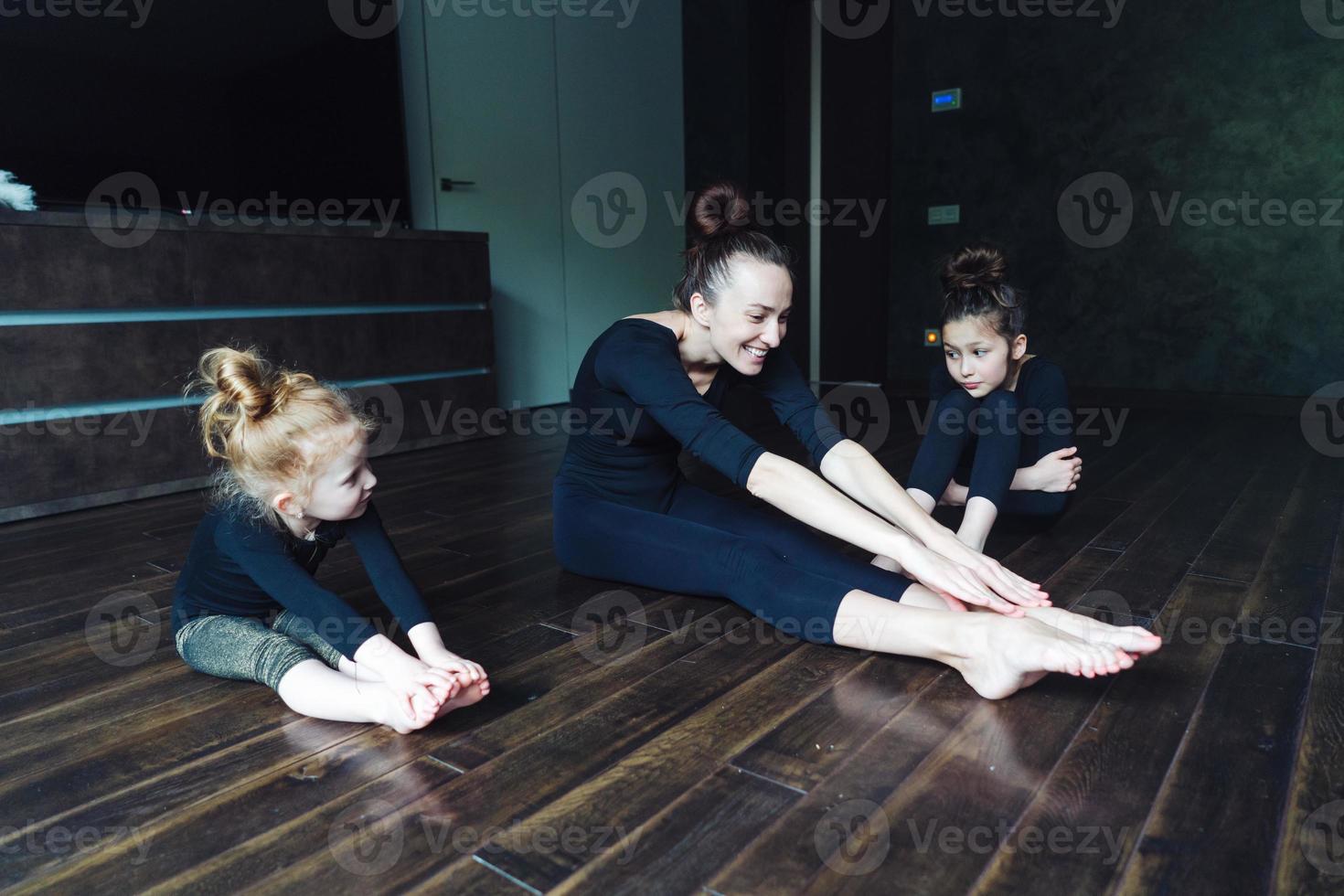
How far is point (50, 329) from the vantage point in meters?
2.44

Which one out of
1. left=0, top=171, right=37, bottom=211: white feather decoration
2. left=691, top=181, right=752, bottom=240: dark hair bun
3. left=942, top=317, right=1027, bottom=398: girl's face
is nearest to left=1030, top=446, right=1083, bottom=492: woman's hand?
left=942, top=317, right=1027, bottom=398: girl's face

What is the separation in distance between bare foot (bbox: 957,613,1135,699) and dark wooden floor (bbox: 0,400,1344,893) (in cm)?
4

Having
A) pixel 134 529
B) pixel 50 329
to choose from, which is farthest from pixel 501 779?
pixel 50 329

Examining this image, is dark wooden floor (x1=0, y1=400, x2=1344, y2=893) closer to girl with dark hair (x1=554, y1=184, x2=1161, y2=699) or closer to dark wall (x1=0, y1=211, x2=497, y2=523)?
girl with dark hair (x1=554, y1=184, x2=1161, y2=699)

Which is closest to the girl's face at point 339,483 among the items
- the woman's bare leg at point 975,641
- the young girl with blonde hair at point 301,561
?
the young girl with blonde hair at point 301,561

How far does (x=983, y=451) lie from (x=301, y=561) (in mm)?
1319

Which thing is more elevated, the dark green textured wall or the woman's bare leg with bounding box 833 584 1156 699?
the dark green textured wall

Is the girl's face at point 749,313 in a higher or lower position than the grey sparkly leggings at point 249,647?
higher

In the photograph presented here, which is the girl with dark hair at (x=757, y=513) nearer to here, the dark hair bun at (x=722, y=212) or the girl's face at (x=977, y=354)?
the dark hair bun at (x=722, y=212)

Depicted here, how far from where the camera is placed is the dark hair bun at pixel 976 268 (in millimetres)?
1880

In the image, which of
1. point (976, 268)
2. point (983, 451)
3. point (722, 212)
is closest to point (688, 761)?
point (722, 212)

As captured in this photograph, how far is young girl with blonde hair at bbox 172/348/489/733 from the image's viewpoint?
1.12m

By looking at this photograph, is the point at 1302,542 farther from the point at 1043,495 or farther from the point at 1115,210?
the point at 1115,210

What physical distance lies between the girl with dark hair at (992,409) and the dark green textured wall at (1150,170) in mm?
2885
